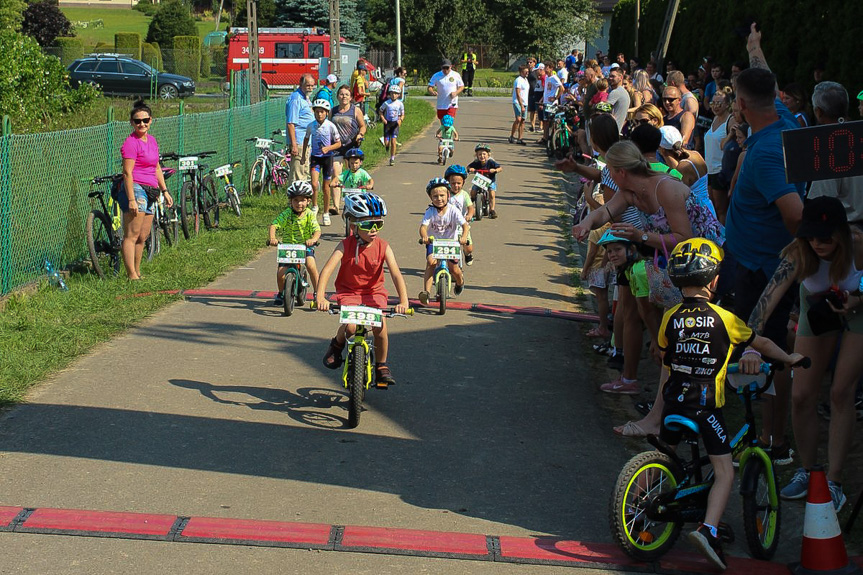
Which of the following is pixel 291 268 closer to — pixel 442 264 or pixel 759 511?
pixel 442 264

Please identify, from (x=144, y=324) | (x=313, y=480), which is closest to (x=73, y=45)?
(x=144, y=324)

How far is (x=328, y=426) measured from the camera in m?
7.82

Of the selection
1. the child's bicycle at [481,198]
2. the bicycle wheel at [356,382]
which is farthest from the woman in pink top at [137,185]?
the child's bicycle at [481,198]

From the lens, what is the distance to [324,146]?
1641cm

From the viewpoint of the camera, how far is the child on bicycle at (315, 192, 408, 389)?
26.9 ft

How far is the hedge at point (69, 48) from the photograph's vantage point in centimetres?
6203

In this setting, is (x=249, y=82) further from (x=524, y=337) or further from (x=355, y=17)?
(x=355, y=17)

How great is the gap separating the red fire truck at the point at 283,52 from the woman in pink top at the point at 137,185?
37770 mm

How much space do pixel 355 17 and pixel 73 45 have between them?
1578cm

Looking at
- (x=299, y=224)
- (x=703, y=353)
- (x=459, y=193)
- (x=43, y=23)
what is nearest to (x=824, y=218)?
(x=703, y=353)

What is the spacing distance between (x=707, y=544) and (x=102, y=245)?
8.63 meters

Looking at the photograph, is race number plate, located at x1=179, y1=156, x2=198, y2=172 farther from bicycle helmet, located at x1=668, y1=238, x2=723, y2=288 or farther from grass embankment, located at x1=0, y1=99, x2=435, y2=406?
bicycle helmet, located at x1=668, y1=238, x2=723, y2=288

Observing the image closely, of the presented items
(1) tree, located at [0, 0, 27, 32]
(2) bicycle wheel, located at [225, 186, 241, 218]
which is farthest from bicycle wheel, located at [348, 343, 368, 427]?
(1) tree, located at [0, 0, 27, 32]

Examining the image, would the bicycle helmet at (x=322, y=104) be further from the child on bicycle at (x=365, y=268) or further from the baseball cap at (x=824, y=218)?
the baseball cap at (x=824, y=218)
